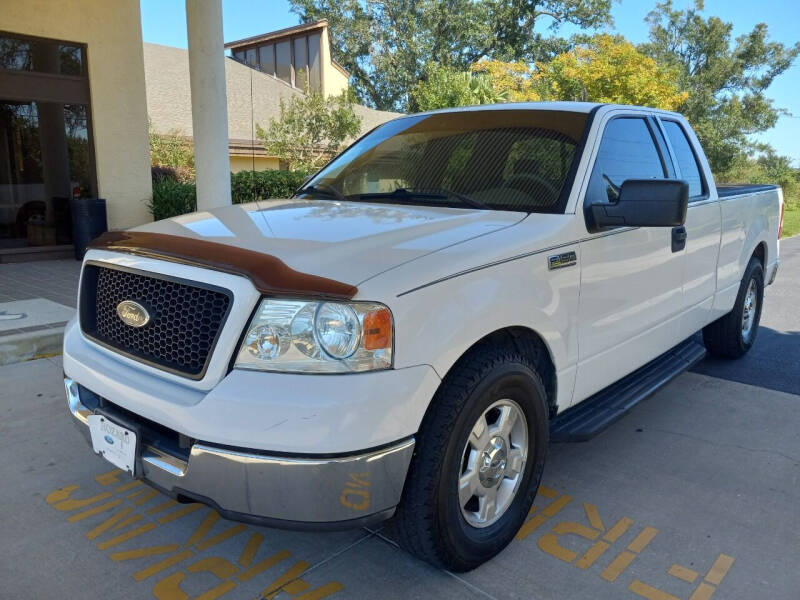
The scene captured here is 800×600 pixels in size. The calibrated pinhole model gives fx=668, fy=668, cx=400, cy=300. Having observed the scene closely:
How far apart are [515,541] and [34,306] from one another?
5.61 m

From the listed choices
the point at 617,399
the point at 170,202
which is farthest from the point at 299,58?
the point at 617,399

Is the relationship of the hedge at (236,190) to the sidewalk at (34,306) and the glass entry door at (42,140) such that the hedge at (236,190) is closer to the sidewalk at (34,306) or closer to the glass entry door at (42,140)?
the glass entry door at (42,140)

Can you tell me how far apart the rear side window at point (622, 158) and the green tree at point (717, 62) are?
3490 centimetres

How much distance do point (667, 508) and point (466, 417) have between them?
1442 millimetres

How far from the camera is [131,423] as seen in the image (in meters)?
2.43

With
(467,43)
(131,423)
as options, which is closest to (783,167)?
(467,43)

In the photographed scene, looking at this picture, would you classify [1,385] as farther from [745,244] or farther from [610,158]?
[745,244]

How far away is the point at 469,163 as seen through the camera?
345 centimetres

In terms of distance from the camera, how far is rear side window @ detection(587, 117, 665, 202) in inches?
131

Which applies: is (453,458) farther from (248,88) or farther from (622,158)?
(248,88)

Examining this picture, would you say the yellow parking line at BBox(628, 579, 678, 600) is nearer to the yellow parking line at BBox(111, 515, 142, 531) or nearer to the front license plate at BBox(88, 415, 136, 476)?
the front license plate at BBox(88, 415, 136, 476)

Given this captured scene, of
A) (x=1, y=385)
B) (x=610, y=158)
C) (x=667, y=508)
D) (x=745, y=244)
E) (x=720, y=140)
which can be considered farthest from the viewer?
(x=720, y=140)

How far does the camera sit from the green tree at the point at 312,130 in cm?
1711

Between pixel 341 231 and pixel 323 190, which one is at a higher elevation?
pixel 323 190
